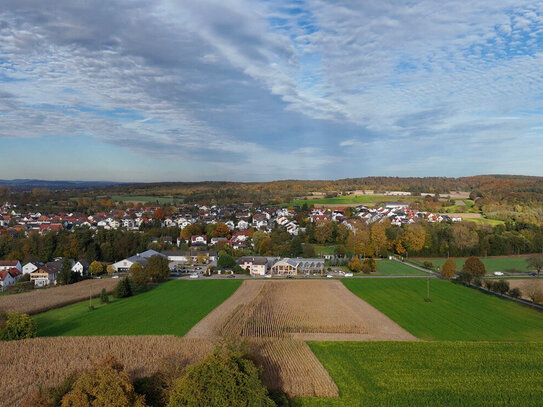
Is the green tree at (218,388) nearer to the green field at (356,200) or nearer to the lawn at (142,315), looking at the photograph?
the lawn at (142,315)

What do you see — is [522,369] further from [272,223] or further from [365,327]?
[272,223]

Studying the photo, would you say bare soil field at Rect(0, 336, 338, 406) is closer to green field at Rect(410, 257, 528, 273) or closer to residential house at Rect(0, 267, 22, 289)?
residential house at Rect(0, 267, 22, 289)

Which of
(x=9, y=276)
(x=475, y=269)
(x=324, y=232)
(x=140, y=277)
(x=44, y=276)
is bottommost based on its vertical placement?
(x=44, y=276)

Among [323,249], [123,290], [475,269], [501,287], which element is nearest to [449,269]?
[475,269]

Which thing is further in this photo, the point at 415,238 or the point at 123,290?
the point at 415,238

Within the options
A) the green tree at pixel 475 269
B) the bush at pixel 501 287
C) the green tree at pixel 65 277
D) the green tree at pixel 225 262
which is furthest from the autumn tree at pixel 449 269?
the green tree at pixel 65 277

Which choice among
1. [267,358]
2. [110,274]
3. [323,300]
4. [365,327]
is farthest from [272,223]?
[267,358]

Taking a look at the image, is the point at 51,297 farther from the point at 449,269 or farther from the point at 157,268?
the point at 449,269

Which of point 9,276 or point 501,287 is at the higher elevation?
point 501,287
